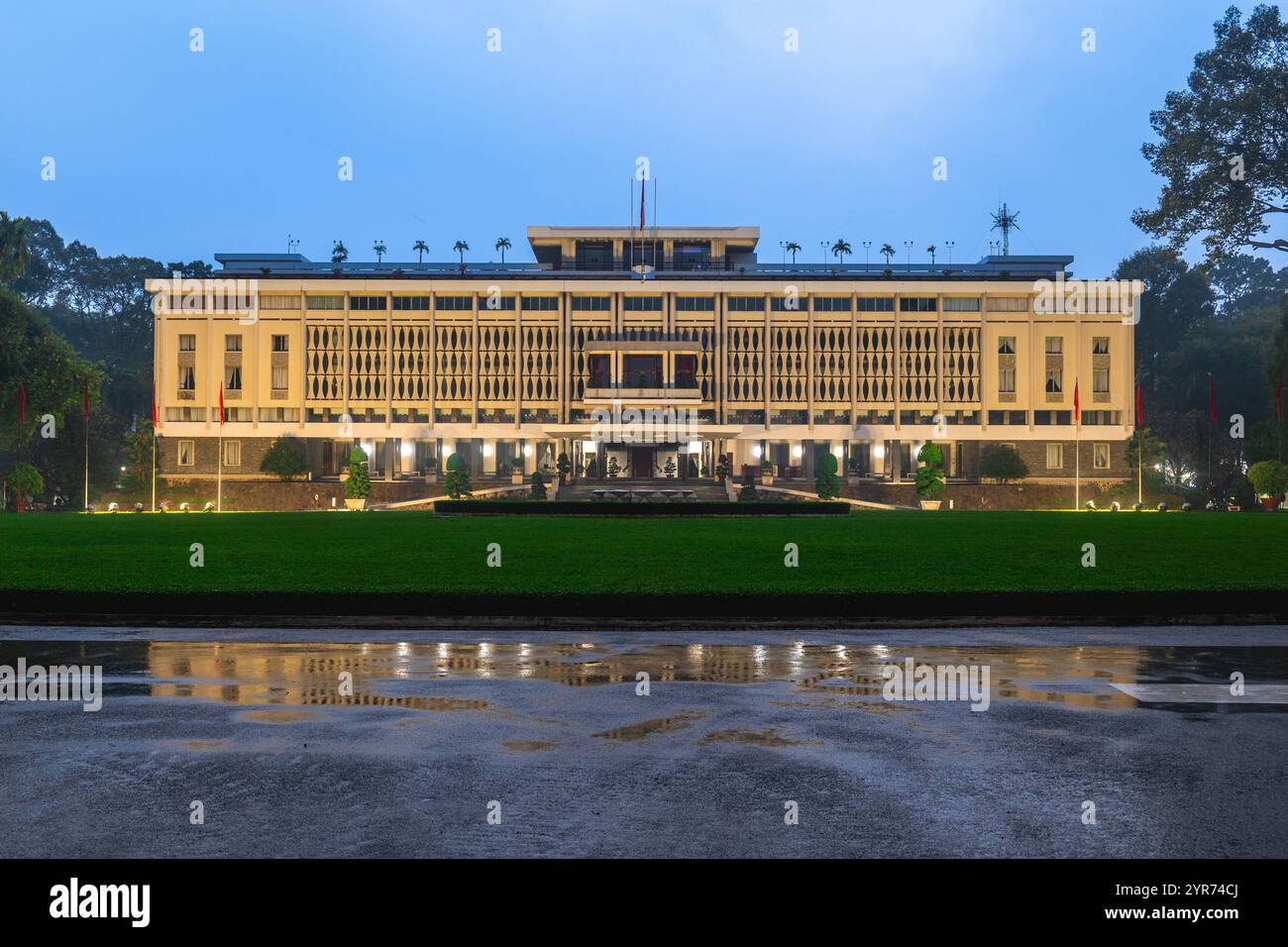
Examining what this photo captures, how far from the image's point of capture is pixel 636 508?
2109 inches

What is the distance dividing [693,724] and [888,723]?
1.75 metres

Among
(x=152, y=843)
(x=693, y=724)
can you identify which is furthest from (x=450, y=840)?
(x=693, y=724)

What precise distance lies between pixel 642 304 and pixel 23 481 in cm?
5265

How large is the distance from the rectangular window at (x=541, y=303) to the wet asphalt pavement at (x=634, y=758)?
90.3 m

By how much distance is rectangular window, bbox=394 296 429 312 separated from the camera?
104 m

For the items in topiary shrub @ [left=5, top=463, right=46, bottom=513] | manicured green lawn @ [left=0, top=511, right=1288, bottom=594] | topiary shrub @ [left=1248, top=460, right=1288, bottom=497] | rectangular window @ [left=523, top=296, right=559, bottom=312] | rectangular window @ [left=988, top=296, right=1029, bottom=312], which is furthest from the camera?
rectangular window @ [left=523, top=296, right=559, bottom=312]

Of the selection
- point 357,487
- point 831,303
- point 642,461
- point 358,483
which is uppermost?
point 831,303

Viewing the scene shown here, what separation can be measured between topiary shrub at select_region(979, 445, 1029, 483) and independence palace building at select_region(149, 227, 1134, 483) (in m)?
5.85

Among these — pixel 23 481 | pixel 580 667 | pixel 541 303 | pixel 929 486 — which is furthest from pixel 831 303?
pixel 580 667

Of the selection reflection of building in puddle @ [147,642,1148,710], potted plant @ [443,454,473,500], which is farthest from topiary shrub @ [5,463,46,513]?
reflection of building in puddle @ [147,642,1148,710]

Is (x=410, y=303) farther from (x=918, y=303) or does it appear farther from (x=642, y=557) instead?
(x=642, y=557)

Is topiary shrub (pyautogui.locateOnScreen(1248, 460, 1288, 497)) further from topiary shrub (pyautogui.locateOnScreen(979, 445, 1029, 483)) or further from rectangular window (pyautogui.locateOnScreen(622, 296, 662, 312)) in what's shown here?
rectangular window (pyautogui.locateOnScreen(622, 296, 662, 312))

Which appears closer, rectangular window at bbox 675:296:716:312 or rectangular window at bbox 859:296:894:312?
rectangular window at bbox 859:296:894:312
